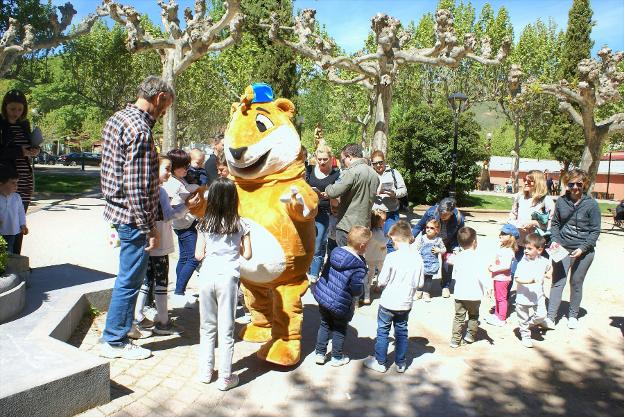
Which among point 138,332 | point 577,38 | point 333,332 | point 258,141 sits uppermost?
point 577,38

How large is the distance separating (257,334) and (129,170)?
197cm

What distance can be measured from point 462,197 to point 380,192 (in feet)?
49.0

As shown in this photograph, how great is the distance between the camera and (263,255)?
13.9 ft

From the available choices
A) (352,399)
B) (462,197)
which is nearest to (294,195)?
(352,399)

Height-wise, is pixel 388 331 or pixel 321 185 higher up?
pixel 321 185

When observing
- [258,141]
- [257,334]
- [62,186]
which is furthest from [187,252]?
[62,186]

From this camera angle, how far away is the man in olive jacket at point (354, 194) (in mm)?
5980

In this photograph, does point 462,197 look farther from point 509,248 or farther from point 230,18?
point 509,248

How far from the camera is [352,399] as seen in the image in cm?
387

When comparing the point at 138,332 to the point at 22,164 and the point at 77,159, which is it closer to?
the point at 22,164

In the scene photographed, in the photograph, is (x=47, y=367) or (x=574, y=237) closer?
(x=47, y=367)

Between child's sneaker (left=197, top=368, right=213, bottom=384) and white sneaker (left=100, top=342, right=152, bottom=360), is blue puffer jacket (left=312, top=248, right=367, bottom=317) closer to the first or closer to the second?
child's sneaker (left=197, top=368, right=213, bottom=384)

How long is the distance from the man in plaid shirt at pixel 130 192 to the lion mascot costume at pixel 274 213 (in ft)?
2.50

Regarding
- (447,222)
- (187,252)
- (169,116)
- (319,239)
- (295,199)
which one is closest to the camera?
(295,199)
